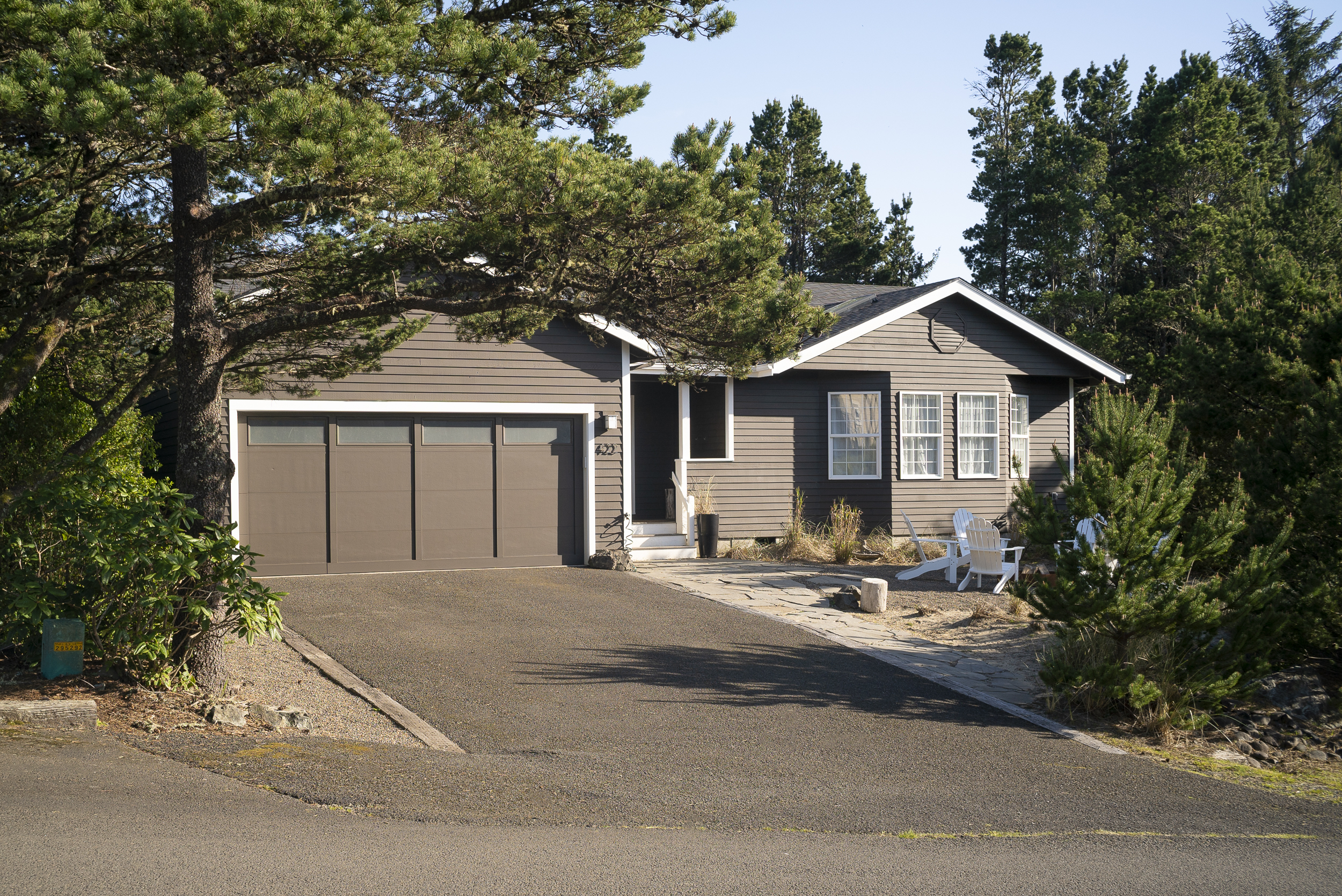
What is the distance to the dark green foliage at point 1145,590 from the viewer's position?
848cm

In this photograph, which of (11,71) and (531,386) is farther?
(531,386)

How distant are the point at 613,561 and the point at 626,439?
186 cm

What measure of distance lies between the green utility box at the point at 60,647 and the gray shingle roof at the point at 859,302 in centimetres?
1125

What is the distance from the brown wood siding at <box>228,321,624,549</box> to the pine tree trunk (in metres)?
5.61

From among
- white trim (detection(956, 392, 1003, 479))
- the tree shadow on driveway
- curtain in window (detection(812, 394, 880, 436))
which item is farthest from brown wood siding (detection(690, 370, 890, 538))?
the tree shadow on driveway

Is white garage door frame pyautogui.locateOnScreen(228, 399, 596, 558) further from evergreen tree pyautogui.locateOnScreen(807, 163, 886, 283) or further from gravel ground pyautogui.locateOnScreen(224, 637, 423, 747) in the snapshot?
evergreen tree pyautogui.locateOnScreen(807, 163, 886, 283)

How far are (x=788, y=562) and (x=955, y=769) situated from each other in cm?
932

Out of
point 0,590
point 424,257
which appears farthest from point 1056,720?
point 0,590

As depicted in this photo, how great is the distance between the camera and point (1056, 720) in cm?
853

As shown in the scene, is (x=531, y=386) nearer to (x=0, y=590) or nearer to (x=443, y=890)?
(x=0, y=590)

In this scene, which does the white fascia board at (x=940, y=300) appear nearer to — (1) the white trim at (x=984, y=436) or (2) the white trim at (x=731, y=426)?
(2) the white trim at (x=731, y=426)

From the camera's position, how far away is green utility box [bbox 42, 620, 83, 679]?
773 centimetres

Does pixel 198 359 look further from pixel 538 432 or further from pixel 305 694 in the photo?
pixel 538 432

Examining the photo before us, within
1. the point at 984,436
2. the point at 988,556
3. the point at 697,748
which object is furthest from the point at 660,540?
the point at 697,748
